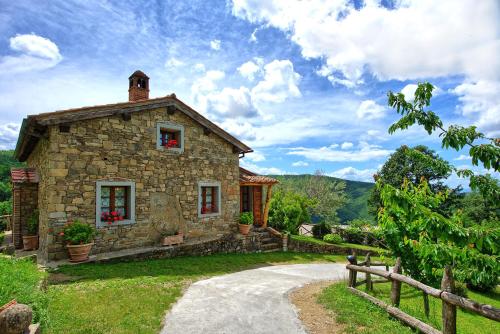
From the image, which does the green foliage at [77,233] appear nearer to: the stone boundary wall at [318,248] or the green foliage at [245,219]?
the green foliage at [245,219]

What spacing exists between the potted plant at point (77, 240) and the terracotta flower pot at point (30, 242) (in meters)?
2.83

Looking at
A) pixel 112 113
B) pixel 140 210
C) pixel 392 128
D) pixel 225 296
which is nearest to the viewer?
pixel 392 128

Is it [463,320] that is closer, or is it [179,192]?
[463,320]

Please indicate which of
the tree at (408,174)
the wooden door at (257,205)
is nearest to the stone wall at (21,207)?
the wooden door at (257,205)

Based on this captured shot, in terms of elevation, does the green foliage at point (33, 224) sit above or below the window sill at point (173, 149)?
below

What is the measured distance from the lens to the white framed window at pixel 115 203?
943 centimetres

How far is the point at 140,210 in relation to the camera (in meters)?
10.4

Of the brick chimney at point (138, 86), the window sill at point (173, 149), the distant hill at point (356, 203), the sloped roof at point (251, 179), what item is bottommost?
the distant hill at point (356, 203)

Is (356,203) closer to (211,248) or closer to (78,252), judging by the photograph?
(211,248)

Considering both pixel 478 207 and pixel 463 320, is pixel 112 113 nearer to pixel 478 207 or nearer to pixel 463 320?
pixel 463 320

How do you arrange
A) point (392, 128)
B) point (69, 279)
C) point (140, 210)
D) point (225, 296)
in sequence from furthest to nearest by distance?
point (140, 210) < point (69, 279) < point (225, 296) < point (392, 128)

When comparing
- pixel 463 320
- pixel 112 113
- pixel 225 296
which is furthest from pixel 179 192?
pixel 463 320

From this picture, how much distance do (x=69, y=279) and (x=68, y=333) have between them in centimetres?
325

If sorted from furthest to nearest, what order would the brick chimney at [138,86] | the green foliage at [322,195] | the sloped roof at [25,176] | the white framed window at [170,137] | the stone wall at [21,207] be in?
the green foliage at [322,195] < the brick chimney at [138,86] < the white framed window at [170,137] < the stone wall at [21,207] < the sloped roof at [25,176]
